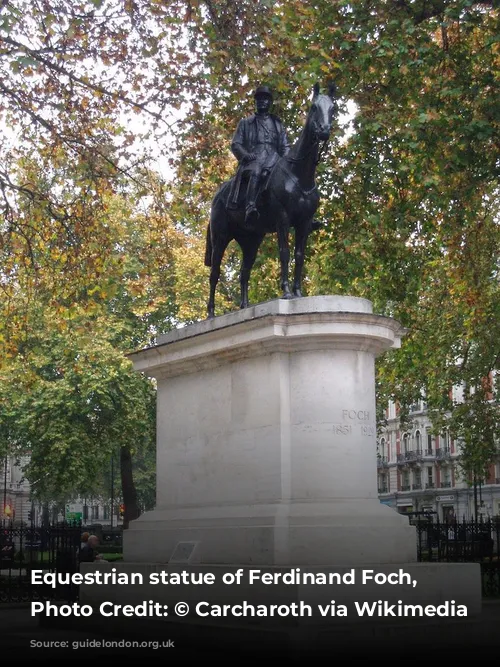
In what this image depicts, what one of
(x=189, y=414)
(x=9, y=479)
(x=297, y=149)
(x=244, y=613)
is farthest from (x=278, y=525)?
(x=9, y=479)

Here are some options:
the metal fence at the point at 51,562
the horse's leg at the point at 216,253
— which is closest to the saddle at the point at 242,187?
the horse's leg at the point at 216,253

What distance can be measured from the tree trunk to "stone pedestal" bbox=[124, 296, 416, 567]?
2468cm

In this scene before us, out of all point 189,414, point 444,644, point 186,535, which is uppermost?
point 189,414

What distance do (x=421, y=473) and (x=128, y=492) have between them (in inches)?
1920

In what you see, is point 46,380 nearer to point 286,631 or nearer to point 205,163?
point 205,163

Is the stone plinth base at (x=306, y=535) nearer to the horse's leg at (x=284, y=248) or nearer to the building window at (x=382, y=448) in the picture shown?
the horse's leg at (x=284, y=248)

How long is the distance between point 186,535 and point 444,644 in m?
3.94

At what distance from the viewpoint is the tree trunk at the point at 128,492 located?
37375 millimetres

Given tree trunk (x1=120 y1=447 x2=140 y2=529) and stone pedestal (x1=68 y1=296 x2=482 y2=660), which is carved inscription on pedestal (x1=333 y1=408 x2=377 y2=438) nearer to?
stone pedestal (x1=68 y1=296 x2=482 y2=660)

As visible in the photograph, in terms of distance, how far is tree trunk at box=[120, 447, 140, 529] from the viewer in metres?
37.4

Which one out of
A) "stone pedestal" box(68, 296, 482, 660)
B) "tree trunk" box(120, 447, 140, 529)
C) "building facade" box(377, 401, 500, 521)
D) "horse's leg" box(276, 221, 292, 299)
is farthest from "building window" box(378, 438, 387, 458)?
"horse's leg" box(276, 221, 292, 299)

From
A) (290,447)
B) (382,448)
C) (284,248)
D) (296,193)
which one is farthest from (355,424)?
(382,448)

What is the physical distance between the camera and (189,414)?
526 inches

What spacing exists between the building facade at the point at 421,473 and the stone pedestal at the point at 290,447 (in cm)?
6331
